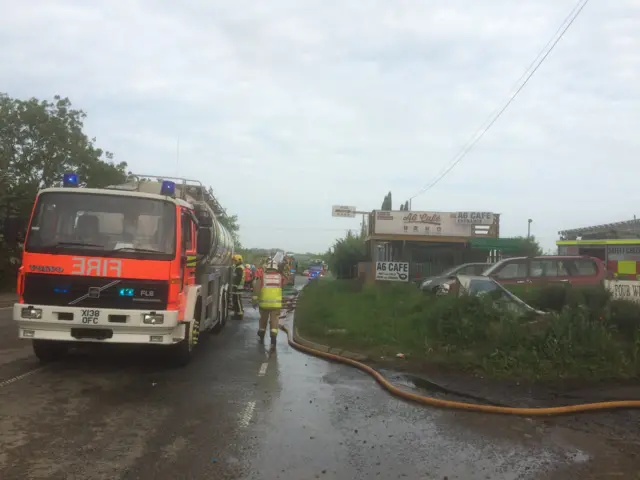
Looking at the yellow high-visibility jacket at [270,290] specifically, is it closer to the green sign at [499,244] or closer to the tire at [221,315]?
the tire at [221,315]

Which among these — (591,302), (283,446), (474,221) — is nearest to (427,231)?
(474,221)

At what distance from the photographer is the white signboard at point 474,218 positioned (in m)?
30.7

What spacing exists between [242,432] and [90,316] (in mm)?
3067

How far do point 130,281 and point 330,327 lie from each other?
612 centimetres

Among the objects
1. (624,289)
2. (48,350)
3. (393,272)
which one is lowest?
(48,350)

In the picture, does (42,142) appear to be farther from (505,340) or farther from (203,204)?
(505,340)

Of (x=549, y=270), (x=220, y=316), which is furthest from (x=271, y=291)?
(x=549, y=270)

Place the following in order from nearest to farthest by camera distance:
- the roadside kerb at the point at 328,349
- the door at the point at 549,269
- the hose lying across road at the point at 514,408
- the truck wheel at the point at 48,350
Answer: the hose lying across road at the point at 514,408, the truck wheel at the point at 48,350, the roadside kerb at the point at 328,349, the door at the point at 549,269

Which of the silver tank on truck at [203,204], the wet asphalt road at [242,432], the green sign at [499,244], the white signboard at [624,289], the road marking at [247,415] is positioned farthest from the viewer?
the green sign at [499,244]

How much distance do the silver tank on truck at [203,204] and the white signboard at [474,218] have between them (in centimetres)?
1819

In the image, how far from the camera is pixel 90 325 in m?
7.34

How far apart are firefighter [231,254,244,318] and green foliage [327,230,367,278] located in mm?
21746

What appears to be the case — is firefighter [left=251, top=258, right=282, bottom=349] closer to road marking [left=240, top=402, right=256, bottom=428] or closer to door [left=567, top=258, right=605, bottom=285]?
road marking [left=240, top=402, right=256, bottom=428]

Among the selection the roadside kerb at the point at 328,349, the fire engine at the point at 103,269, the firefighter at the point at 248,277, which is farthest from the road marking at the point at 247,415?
the firefighter at the point at 248,277
